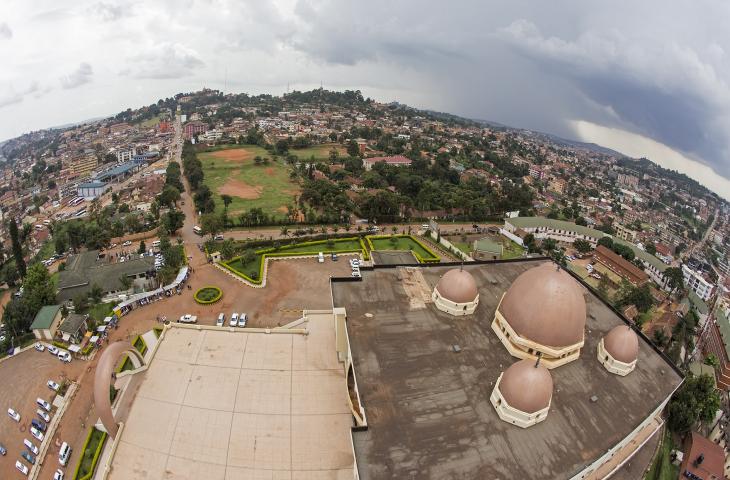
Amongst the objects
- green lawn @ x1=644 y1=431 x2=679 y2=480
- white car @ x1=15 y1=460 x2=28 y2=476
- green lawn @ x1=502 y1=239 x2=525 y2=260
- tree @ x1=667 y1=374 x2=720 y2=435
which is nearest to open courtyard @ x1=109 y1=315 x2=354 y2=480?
white car @ x1=15 y1=460 x2=28 y2=476

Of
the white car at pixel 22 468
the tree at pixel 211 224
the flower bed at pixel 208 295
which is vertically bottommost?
the white car at pixel 22 468

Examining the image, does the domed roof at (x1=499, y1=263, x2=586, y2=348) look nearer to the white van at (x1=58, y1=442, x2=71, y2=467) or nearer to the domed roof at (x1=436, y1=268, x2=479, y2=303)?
the domed roof at (x1=436, y1=268, x2=479, y2=303)

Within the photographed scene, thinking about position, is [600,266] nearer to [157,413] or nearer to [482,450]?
[482,450]

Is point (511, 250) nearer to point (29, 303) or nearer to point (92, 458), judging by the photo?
point (92, 458)

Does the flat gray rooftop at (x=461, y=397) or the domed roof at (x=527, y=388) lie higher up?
the domed roof at (x=527, y=388)

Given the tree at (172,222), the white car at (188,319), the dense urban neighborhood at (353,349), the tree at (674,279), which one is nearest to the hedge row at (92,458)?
the dense urban neighborhood at (353,349)

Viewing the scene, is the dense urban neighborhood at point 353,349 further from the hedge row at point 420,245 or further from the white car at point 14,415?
the hedge row at point 420,245

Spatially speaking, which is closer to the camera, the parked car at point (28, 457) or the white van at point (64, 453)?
the white van at point (64, 453)

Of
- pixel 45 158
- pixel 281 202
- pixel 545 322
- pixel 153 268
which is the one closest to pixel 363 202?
pixel 281 202
